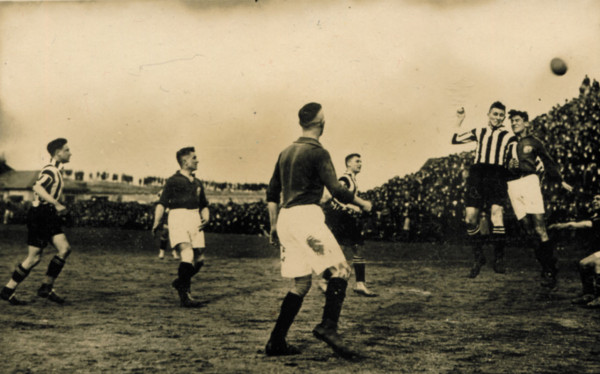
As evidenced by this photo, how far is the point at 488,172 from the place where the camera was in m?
6.91

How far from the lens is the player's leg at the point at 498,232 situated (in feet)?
23.0

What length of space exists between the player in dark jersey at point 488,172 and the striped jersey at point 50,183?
14.6 ft

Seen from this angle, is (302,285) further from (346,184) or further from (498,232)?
(498,232)

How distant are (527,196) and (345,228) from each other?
213 centimetres

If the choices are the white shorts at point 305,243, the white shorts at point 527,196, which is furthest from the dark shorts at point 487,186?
the white shorts at point 305,243

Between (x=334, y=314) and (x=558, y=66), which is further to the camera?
(x=558, y=66)

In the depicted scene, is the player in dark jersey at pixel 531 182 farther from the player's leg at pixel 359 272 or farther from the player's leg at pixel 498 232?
the player's leg at pixel 359 272

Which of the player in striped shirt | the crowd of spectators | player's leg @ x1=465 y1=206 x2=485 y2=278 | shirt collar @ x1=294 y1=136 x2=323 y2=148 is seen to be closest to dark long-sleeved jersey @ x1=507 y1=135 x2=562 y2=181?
the crowd of spectators

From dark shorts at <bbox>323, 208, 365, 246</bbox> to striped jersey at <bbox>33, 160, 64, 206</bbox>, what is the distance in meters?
2.77

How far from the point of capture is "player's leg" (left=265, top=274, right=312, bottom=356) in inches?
143

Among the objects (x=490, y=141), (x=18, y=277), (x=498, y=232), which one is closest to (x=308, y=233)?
(x=18, y=277)

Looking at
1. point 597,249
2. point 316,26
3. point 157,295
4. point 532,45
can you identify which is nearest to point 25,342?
point 157,295

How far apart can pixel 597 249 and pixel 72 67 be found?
6075 mm

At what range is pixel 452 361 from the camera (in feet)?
11.5
